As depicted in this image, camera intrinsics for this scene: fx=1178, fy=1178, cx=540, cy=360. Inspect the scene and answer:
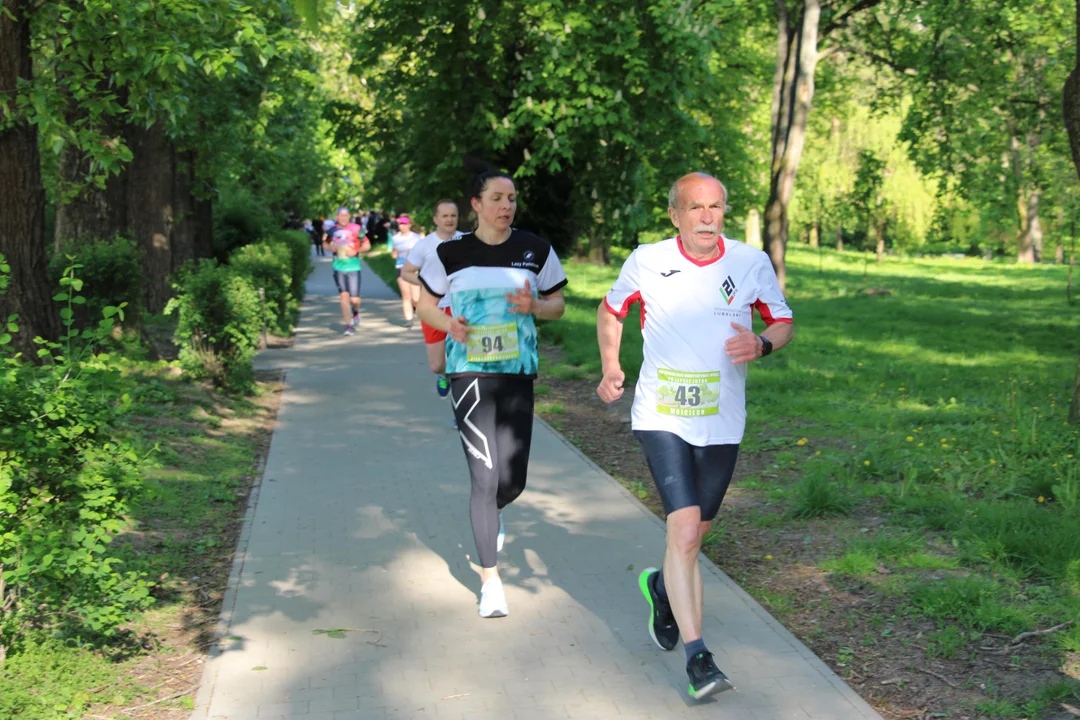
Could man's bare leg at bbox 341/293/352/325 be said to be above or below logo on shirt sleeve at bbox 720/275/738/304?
below

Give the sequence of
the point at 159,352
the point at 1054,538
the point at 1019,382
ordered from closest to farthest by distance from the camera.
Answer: the point at 1054,538 < the point at 1019,382 < the point at 159,352

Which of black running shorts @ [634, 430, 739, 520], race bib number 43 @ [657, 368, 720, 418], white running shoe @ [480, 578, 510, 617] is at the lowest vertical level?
white running shoe @ [480, 578, 510, 617]

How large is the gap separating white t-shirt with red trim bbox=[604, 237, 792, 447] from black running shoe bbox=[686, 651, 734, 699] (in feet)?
2.67

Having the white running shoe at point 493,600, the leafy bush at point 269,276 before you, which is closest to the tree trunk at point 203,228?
the leafy bush at point 269,276

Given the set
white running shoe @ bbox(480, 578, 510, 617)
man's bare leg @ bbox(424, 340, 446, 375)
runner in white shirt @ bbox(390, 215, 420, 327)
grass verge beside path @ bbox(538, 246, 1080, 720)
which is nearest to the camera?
grass verge beside path @ bbox(538, 246, 1080, 720)

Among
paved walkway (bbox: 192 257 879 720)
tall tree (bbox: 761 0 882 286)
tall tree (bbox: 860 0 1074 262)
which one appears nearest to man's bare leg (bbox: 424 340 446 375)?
paved walkway (bbox: 192 257 879 720)

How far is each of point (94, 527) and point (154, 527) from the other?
2808 mm

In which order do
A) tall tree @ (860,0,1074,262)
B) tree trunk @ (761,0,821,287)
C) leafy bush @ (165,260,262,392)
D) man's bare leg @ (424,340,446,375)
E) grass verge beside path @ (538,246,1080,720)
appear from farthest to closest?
tree trunk @ (761,0,821,287) < tall tree @ (860,0,1074,262) < leafy bush @ (165,260,262,392) < man's bare leg @ (424,340,446,375) < grass verge beside path @ (538,246,1080,720)

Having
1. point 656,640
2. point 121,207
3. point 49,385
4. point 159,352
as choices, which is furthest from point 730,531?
point 121,207

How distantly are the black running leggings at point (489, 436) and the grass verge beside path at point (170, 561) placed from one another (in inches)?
52.2

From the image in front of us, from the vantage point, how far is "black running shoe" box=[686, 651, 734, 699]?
171 inches

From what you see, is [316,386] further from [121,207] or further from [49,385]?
[49,385]

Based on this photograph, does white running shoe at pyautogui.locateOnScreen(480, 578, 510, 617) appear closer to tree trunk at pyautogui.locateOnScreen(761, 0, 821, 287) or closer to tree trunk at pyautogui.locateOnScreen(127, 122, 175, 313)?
tree trunk at pyautogui.locateOnScreen(127, 122, 175, 313)

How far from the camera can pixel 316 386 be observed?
13.2 meters
